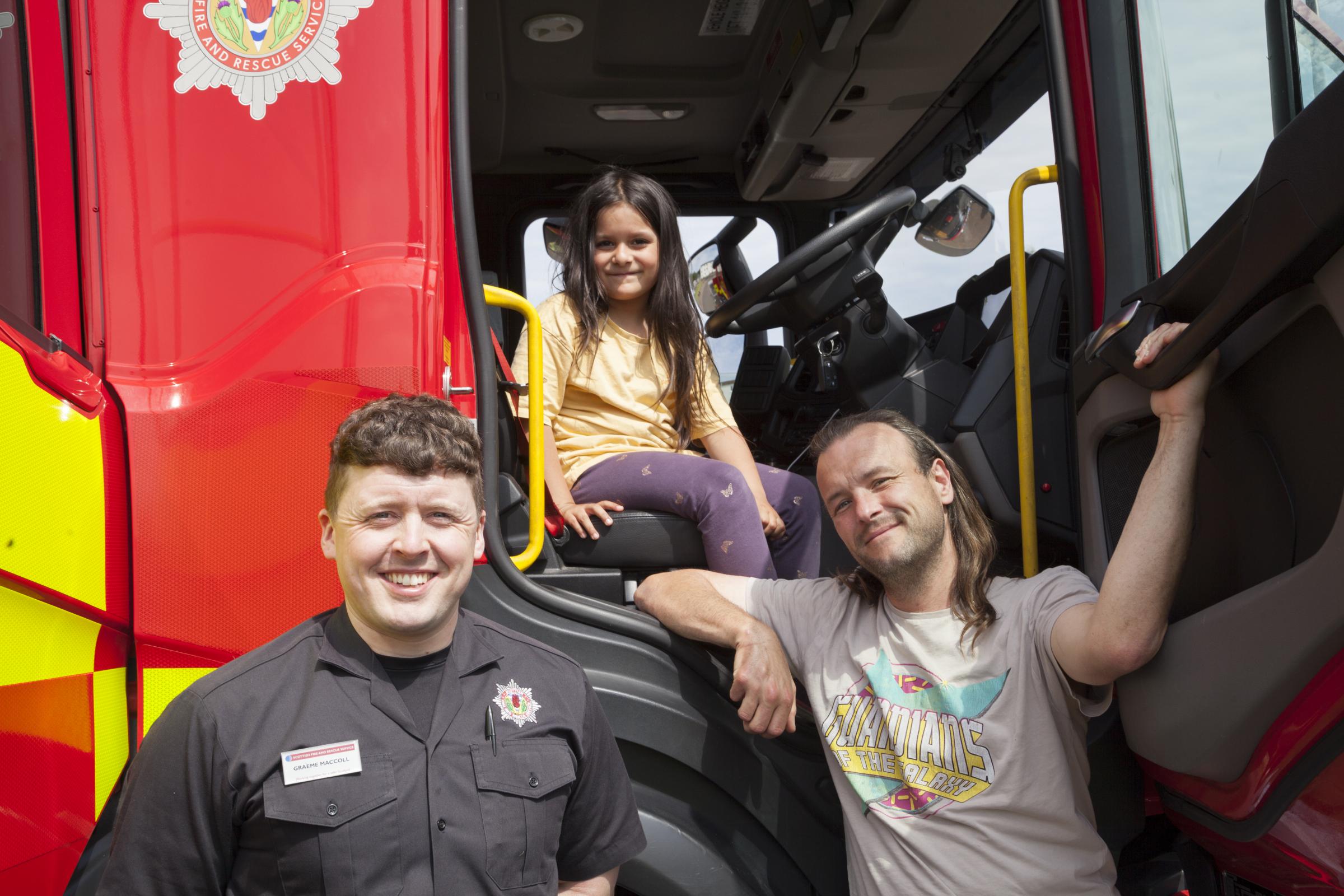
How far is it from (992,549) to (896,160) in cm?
185

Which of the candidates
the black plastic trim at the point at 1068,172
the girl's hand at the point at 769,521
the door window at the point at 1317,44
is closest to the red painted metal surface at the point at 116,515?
the girl's hand at the point at 769,521

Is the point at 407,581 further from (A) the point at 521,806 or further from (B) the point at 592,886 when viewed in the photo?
(B) the point at 592,886

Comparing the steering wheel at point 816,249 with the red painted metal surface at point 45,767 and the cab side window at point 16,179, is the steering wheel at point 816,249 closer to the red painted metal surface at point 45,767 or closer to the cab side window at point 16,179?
the cab side window at point 16,179

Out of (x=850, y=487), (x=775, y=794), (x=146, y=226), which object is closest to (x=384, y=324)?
(x=146, y=226)

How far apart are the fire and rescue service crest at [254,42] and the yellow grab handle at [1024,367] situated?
3.76 ft

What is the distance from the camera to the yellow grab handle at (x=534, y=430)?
1506 mm

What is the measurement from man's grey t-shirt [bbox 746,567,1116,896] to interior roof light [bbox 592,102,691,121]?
1.98 m

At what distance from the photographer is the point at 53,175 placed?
1267mm

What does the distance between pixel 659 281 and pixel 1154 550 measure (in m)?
1.16

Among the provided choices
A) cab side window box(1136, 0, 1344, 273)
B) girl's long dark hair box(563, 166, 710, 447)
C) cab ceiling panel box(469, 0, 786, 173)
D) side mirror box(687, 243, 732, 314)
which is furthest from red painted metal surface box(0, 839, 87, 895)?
side mirror box(687, 243, 732, 314)

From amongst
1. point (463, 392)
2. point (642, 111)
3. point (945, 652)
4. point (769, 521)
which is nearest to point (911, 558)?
point (945, 652)

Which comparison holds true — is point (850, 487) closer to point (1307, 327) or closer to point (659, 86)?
point (1307, 327)

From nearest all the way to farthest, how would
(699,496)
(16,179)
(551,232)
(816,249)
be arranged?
(16,179) < (699,496) < (816,249) < (551,232)

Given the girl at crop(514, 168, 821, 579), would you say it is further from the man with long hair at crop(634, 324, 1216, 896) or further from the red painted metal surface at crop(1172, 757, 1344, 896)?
the red painted metal surface at crop(1172, 757, 1344, 896)
